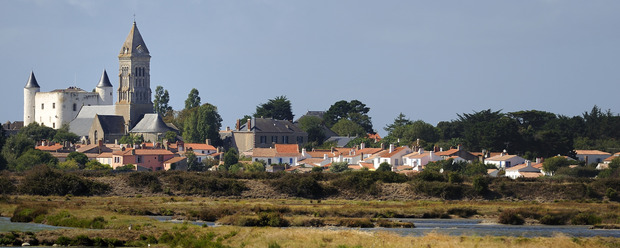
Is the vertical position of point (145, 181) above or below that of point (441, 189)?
above

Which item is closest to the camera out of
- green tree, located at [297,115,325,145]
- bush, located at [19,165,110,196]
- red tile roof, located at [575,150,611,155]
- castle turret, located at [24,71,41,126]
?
bush, located at [19,165,110,196]

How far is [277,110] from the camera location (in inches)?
6250

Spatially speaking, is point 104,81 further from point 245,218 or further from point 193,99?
point 245,218

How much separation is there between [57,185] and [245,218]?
24765 millimetres

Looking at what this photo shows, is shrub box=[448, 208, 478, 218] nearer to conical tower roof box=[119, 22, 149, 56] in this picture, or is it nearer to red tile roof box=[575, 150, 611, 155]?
red tile roof box=[575, 150, 611, 155]

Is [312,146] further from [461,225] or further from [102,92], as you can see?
[461,225]

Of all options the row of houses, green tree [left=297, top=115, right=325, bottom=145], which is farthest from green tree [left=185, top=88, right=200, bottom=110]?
the row of houses

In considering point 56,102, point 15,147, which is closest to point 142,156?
point 15,147

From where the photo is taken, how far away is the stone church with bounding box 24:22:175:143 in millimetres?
164125

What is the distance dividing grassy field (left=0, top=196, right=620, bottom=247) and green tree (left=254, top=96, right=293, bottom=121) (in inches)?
3539

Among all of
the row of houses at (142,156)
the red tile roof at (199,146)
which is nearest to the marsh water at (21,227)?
the row of houses at (142,156)

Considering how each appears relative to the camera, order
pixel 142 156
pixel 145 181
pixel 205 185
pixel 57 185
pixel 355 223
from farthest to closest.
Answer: pixel 142 156, pixel 145 181, pixel 205 185, pixel 57 185, pixel 355 223

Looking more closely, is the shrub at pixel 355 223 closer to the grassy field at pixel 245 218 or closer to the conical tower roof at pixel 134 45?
the grassy field at pixel 245 218

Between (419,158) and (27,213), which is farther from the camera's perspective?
(419,158)
